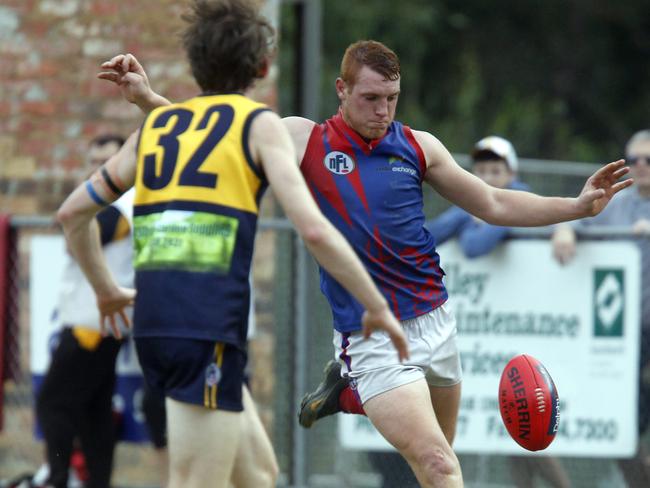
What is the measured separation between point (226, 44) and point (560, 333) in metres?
4.45

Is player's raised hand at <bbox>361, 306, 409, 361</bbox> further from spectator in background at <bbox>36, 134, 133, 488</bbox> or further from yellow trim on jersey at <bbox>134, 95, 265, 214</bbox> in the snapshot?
spectator in background at <bbox>36, 134, 133, 488</bbox>

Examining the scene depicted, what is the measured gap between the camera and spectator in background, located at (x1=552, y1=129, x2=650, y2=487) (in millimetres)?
8609

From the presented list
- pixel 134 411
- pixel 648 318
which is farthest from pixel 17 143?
pixel 648 318

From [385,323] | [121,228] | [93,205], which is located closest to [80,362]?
[121,228]

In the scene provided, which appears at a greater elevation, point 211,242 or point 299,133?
point 299,133

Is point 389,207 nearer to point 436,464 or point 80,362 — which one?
point 436,464

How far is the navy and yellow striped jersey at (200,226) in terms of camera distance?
476 centimetres

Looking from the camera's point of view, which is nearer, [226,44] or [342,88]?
[226,44]

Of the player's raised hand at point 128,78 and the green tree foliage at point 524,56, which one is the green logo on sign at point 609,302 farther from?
the green tree foliage at point 524,56

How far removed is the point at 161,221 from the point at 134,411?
4489 millimetres

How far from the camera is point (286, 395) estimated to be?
9414mm

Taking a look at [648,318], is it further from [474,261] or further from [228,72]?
[228,72]

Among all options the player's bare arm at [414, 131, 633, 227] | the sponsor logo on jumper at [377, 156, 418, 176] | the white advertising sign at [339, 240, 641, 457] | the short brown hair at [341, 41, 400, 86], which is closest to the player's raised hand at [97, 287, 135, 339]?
the sponsor logo on jumper at [377, 156, 418, 176]

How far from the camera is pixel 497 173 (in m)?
8.77
